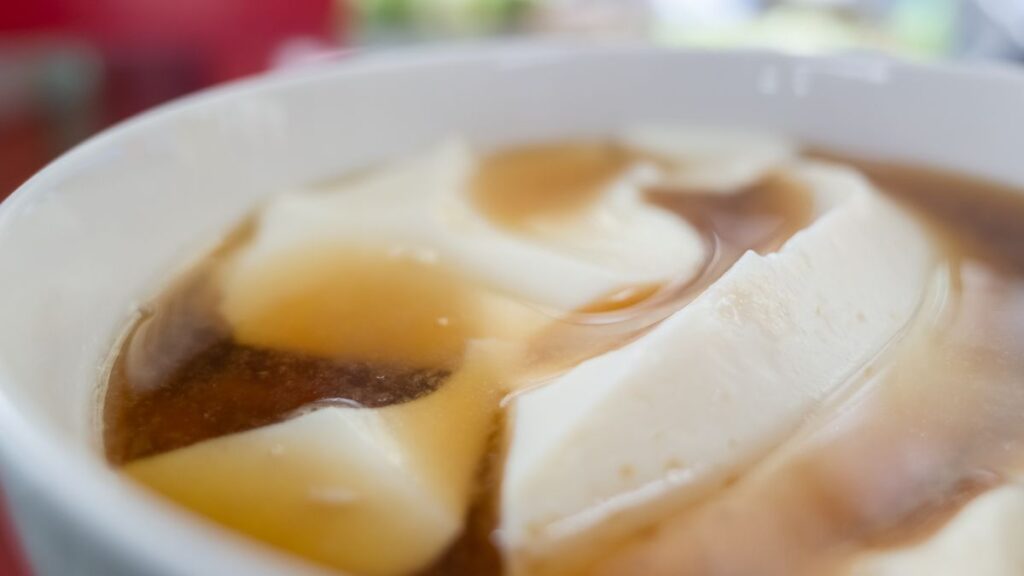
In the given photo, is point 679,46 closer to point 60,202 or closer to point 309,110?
point 309,110

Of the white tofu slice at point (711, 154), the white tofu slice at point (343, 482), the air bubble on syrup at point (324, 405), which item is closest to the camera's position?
the white tofu slice at point (343, 482)

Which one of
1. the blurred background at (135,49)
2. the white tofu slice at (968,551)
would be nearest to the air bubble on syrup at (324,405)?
the white tofu slice at (968,551)

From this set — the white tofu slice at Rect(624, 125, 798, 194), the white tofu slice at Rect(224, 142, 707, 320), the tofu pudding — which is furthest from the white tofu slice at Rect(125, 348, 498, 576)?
the white tofu slice at Rect(624, 125, 798, 194)

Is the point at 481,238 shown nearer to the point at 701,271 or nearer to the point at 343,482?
the point at 701,271

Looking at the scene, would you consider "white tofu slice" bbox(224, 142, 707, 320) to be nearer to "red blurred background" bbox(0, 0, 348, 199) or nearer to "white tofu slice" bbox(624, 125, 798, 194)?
"white tofu slice" bbox(624, 125, 798, 194)

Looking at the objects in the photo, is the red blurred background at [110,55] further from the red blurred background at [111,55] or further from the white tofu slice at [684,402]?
the white tofu slice at [684,402]

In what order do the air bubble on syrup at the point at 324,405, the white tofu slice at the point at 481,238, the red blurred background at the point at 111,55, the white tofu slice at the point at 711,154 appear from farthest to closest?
the red blurred background at the point at 111,55 < the white tofu slice at the point at 711,154 < the white tofu slice at the point at 481,238 < the air bubble on syrup at the point at 324,405

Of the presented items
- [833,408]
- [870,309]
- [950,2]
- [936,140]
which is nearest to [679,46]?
[936,140]

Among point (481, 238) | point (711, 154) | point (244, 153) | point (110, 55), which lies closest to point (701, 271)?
point (481, 238)
